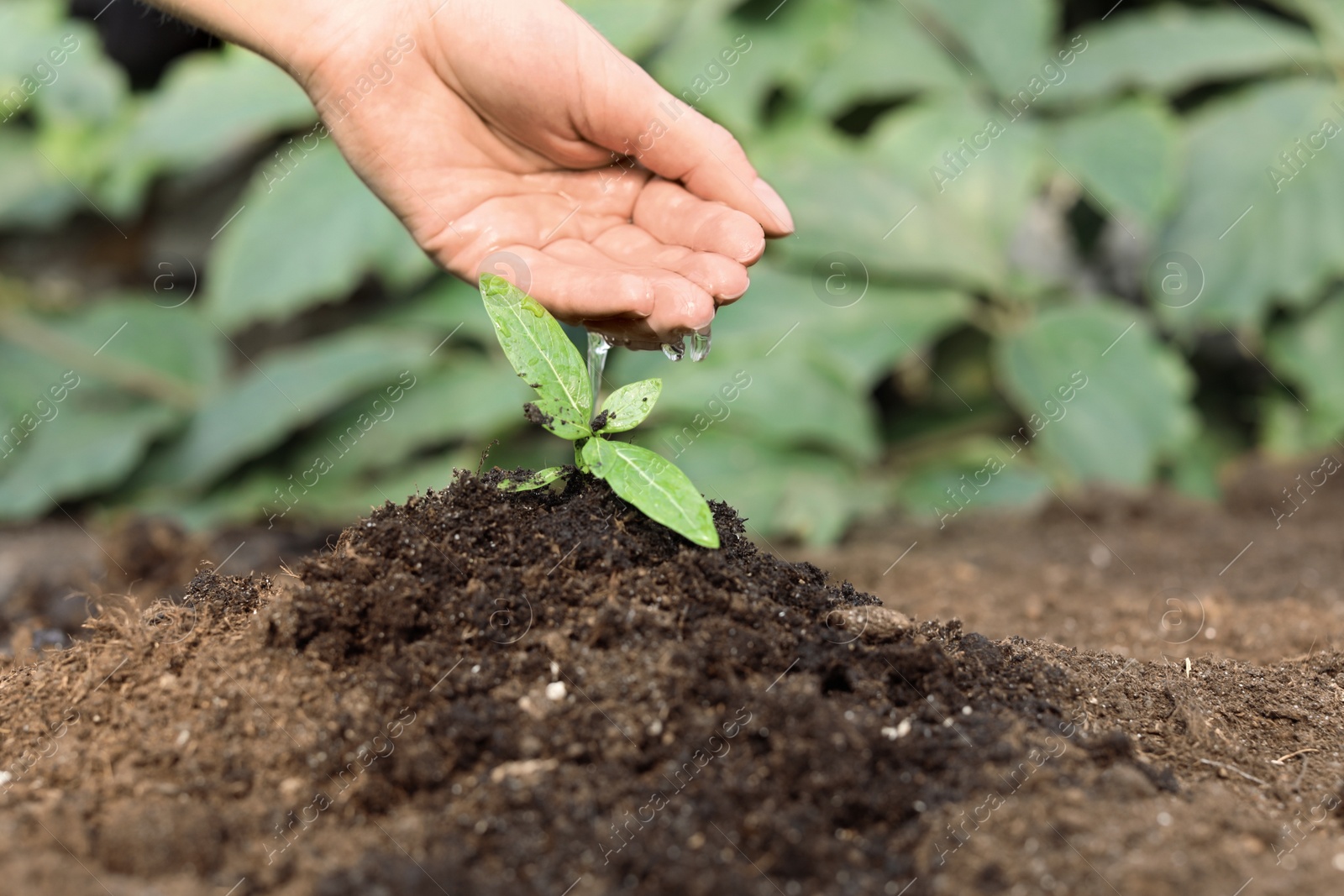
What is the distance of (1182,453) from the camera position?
131 inches

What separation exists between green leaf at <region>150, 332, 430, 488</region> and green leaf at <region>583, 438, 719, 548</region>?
2.01m

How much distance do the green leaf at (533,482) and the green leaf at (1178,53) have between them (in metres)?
2.74

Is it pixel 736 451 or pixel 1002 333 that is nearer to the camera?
pixel 736 451

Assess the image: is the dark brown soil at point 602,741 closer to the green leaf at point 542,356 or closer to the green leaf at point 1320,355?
the green leaf at point 542,356

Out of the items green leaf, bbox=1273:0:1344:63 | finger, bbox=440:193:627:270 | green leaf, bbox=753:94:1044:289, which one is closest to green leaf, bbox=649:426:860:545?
green leaf, bbox=753:94:1044:289

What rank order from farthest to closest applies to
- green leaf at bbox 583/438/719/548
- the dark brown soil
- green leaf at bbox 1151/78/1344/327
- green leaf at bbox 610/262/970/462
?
green leaf at bbox 1151/78/1344/327, green leaf at bbox 610/262/970/462, green leaf at bbox 583/438/719/548, the dark brown soil

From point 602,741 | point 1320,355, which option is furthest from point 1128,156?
point 602,741

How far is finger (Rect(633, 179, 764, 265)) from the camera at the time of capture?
133 cm

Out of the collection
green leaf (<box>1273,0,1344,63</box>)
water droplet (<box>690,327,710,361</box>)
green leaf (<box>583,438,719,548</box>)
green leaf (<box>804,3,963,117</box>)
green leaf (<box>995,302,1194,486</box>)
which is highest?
water droplet (<box>690,327,710,361</box>)

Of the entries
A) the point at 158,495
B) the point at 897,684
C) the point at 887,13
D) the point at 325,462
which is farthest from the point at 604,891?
the point at 887,13

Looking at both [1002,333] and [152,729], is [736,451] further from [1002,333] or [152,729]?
[152,729]

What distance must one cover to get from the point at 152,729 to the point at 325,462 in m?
2.23

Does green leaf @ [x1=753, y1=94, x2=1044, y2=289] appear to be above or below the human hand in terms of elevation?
below

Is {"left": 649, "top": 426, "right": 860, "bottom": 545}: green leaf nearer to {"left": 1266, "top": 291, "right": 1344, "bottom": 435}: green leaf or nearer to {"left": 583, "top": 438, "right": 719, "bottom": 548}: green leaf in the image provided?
{"left": 1266, "top": 291, "right": 1344, "bottom": 435}: green leaf
